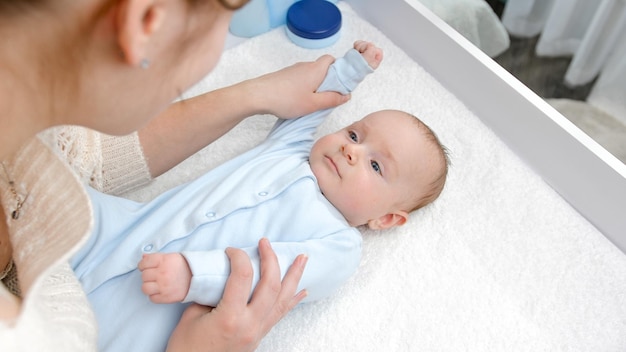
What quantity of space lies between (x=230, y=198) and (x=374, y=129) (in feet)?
0.96

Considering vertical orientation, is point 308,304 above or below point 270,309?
below

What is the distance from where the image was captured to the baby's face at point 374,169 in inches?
37.5

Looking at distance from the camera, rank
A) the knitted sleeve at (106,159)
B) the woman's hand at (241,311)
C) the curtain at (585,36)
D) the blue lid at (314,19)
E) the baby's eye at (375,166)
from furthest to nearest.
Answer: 1. the curtain at (585,36)
2. the blue lid at (314,19)
3. the baby's eye at (375,166)
4. the knitted sleeve at (106,159)
5. the woman's hand at (241,311)

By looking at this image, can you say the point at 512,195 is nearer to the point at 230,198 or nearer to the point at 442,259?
the point at 442,259

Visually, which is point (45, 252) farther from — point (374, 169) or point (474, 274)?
point (474, 274)

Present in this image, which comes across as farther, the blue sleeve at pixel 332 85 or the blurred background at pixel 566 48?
the blurred background at pixel 566 48

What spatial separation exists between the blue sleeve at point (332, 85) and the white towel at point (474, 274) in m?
0.10

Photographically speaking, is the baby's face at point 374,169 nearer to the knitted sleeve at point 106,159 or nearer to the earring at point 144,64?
the knitted sleeve at point 106,159

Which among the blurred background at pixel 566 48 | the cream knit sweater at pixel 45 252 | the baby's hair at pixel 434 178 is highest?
the cream knit sweater at pixel 45 252

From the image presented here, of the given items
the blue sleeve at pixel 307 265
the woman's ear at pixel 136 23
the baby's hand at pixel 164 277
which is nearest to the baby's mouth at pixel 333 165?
the blue sleeve at pixel 307 265

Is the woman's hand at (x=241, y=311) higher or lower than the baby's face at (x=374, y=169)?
higher

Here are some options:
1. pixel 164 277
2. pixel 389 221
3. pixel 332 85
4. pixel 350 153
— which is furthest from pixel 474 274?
pixel 164 277

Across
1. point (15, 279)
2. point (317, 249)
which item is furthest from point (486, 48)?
point (15, 279)

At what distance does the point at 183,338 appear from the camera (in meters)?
0.75
